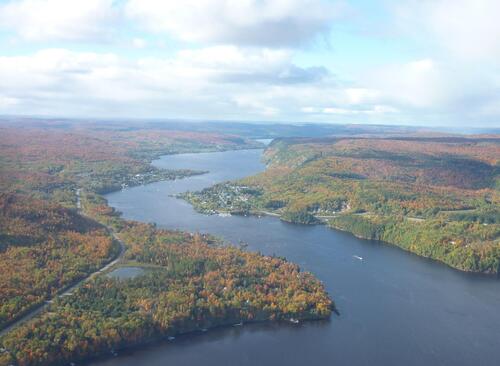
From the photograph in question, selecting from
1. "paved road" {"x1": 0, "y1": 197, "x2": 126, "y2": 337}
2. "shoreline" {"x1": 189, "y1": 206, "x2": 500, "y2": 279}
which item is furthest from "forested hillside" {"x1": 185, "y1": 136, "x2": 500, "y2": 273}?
"paved road" {"x1": 0, "y1": 197, "x2": 126, "y2": 337}

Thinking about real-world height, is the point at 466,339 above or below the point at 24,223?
below

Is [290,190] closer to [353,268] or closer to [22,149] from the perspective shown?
[353,268]

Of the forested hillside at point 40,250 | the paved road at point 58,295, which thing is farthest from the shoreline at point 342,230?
the paved road at point 58,295

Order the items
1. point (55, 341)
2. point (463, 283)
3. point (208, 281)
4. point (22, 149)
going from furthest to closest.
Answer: point (22, 149) < point (463, 283) < point (208, 281) < point (55, 341)

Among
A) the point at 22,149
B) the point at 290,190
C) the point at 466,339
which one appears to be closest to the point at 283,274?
the point at 466,339

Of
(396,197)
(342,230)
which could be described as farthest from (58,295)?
(396,197)

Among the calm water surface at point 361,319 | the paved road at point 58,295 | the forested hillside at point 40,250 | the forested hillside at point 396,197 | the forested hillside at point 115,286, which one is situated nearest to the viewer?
the forested hillside at point 115,286

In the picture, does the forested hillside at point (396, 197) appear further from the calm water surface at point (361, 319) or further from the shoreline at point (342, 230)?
the calm water surface at point (361, 319)
